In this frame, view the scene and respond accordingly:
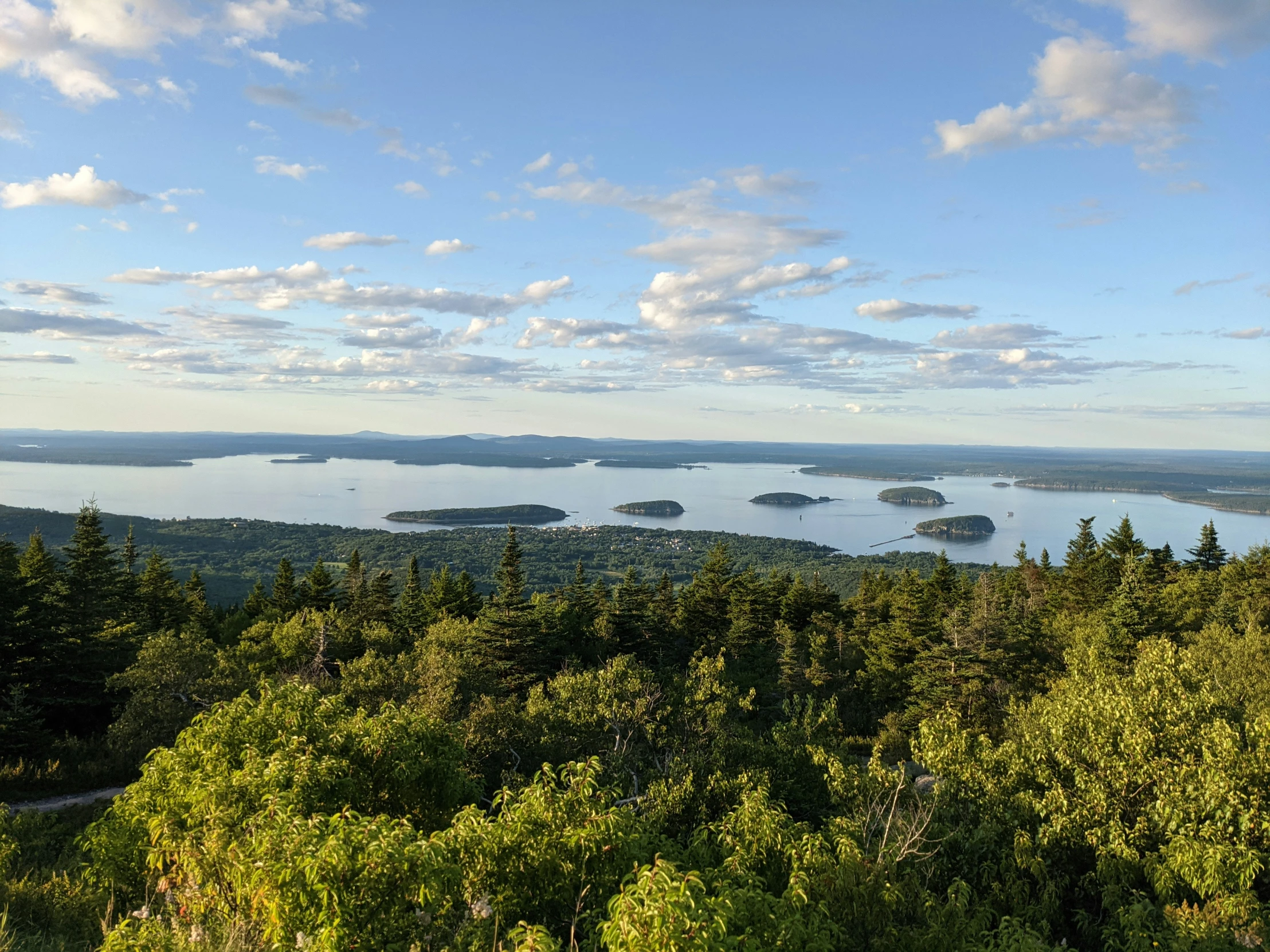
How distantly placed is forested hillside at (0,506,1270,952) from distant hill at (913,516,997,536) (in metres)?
158

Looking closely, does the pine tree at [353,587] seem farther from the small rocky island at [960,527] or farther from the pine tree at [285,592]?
the small rocky island at [960,527]

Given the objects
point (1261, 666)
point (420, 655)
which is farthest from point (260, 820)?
point (1261, 666)

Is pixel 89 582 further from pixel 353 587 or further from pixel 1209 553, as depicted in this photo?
pixel 1209 553

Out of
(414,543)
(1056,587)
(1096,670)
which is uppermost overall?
(1096,670)

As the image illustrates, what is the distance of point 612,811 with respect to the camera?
821cm

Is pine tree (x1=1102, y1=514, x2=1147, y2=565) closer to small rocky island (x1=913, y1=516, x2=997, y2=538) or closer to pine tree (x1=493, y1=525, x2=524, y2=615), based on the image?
pine tree (x1=493, y1=525, x2=524, y2=615)

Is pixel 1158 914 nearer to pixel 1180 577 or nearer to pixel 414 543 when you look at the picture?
pixel 1180 577

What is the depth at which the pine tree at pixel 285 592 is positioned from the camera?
49.8 meters

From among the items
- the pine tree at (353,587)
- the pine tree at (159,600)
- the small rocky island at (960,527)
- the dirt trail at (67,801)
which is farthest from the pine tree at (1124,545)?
the small rocky island at (960,527)

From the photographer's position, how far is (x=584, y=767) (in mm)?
9648

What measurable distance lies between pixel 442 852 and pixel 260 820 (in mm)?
2271

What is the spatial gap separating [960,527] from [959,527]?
0.48 ft

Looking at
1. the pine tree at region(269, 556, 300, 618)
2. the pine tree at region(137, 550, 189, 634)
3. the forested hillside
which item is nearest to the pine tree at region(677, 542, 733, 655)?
the forested hillside

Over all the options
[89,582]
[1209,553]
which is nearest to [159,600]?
[89,582]
